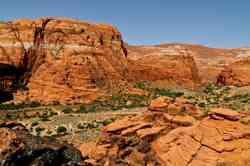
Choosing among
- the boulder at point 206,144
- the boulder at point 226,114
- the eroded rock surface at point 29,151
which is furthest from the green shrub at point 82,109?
the eroded rock surface at point 29,151

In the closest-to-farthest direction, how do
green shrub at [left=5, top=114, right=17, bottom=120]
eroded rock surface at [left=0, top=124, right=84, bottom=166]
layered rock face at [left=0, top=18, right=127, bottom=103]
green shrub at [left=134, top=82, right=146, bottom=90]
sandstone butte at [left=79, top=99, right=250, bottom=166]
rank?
eroded rock surface at [left=0, top=124, right=84, bottom=166]
sandstone butte at [left=79, top=99, right=250, bottom=166]
green shrub at [left=5, top=114, right=17, bottom=120]
layered rock face at [left=0, top=18, right=127, bottom=103]
green shrub at [left=134, top=82, right=146, bottom=90]

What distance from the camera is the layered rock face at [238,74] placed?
5334 cm

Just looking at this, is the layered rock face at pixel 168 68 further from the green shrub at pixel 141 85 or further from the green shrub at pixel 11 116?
the green shrub at pixel 11 116

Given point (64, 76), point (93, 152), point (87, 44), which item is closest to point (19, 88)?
point (64, 76)

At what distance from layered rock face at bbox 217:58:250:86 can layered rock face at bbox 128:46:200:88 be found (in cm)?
547

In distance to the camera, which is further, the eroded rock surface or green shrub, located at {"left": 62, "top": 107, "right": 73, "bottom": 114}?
green shrub, located at {"left": 62, "top": 107, "right": 73, "bottom": 114}

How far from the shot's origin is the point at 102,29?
5197cm

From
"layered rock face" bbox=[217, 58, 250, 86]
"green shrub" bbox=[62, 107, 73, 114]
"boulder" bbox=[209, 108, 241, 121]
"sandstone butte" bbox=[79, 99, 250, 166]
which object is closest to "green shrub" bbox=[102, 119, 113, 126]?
"green shrub" bbox=[62, 107, 73, 114]

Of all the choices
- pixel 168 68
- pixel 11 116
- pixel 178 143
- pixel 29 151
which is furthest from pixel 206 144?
pixel 168 68

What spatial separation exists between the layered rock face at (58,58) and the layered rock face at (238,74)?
1806 cm

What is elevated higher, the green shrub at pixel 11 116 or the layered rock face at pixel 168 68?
the layered rock face at pixel 168 68

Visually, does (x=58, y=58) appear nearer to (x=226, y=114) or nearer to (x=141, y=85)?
(x=141, y=85)

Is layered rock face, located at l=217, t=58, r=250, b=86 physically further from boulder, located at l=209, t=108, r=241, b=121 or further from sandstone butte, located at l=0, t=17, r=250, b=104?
boulder, located at l=209, t=108, r=241, b=121

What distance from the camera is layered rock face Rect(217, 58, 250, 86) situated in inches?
Result: 2100
